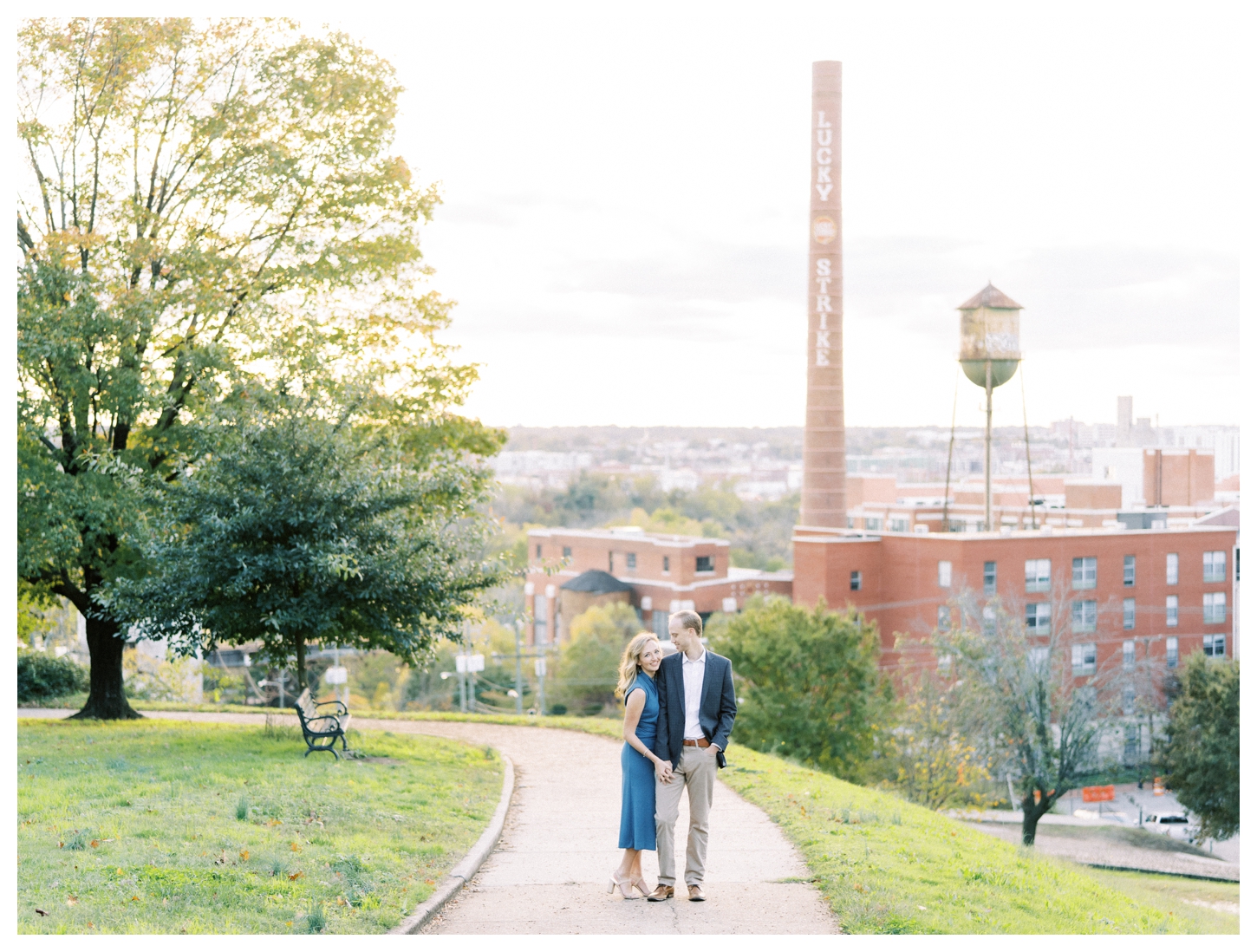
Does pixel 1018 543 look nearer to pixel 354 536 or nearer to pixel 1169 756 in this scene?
pixel 1169 756

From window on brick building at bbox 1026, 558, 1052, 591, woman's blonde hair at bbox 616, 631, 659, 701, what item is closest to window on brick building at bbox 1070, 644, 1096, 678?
window on brick building at bbox 1026, 558, 1052, 591

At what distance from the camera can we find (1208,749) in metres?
38.8

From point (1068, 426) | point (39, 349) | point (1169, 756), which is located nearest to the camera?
point (39, 349)

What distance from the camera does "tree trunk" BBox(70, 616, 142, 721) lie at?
20266 mm

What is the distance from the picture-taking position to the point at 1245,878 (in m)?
7.72

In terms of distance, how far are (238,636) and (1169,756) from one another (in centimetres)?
3581

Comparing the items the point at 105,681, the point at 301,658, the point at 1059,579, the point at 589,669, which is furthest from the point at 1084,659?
the point at 301,658

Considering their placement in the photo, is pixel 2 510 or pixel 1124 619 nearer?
pixel 2 510

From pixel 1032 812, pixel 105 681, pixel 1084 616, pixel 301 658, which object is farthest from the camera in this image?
pixel 1084 616

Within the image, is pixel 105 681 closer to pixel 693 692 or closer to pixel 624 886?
pixel 624 886

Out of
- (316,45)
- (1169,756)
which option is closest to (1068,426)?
(1169,756)

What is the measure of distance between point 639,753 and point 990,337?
158ft

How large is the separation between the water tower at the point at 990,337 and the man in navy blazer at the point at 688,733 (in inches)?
1872

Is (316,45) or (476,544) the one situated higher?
(316,45)
